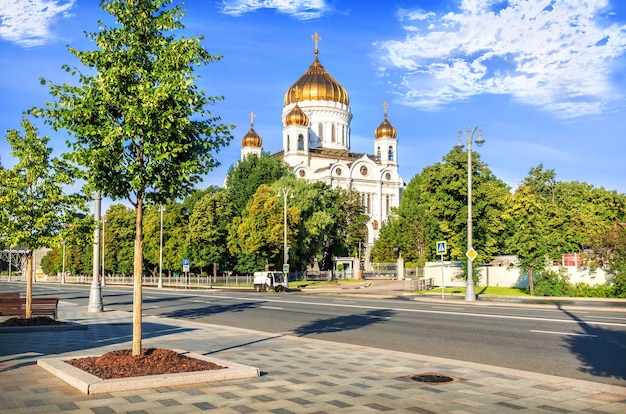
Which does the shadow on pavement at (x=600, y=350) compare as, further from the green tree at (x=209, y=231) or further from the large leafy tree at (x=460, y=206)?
the green tree at (x=209, y=231)

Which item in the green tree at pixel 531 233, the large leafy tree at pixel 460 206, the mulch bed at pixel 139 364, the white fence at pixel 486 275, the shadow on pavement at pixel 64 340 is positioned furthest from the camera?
the large leafy tree at pixel 460 206

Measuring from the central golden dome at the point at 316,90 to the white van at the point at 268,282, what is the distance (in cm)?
5924

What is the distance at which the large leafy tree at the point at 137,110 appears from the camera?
33.8ft

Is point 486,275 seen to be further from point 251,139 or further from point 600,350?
point 251,139

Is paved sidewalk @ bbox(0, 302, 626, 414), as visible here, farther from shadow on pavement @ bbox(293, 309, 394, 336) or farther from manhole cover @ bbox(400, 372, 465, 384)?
shadow on pavement @ bbox(293, 309, 394, 336)

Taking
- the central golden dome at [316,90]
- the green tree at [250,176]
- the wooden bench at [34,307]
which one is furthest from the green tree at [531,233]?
the central golden dome at [316,90]

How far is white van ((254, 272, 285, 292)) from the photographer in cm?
4934

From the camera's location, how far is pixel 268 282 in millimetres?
49719

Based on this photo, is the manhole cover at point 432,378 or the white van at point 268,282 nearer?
the manhole cover at point 432,378

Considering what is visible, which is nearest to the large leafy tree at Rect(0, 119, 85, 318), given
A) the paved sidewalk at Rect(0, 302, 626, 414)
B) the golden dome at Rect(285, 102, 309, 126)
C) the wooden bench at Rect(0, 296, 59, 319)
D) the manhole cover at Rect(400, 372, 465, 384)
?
the wooden bench at Rect(0, 296, 59, 319)

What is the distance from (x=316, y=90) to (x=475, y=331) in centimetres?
9060

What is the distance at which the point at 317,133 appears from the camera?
10594 centimetres

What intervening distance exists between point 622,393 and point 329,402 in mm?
4220

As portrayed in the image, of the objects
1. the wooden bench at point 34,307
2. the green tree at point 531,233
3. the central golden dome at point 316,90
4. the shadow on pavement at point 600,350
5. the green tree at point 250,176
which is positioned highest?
the central golden dome at point 316,90
